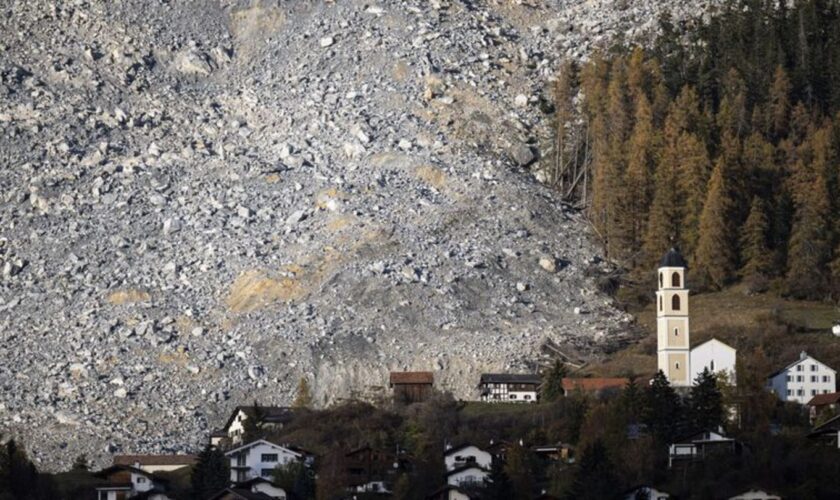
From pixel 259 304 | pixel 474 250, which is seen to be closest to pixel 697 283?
pixel 474 250

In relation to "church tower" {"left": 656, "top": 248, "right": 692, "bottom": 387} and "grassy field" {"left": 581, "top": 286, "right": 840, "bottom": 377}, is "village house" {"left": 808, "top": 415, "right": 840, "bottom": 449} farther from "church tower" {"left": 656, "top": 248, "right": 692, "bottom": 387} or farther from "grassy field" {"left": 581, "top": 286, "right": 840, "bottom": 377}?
"grassy field" {"left": 581, "top": 286, "right": 840, "bottom": 377}

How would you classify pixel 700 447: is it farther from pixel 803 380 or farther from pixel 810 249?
pixel 810 249

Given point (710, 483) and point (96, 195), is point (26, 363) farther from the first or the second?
point (710, 483)

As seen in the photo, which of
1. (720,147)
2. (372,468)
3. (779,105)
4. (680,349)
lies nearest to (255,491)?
(372,468)

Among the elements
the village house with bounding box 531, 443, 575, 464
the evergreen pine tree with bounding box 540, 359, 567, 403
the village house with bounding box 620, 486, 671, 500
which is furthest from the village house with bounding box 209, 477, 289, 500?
the evergreen pine tree with bounding box 540, 359, 567, 403

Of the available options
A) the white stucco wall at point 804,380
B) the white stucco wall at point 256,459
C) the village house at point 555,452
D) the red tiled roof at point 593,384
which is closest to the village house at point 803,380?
the white stucco wall at point 804,380

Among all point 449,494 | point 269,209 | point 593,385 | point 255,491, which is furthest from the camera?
point 269,209
